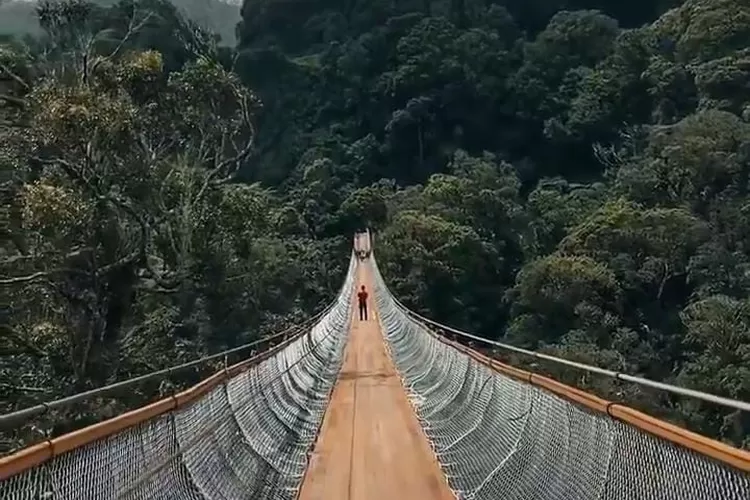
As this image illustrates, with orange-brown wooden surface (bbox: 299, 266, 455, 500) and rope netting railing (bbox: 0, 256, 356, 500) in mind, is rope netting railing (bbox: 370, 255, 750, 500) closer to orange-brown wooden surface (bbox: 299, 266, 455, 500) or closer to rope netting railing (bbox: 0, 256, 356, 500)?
orange-brown wooden surface (bbox: 299, 266, 455, 500)

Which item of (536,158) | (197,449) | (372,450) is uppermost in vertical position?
(536,158)

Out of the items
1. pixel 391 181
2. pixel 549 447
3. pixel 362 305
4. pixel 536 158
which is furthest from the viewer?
pixel 391 181

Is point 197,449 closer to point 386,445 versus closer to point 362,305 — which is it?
point 386,445

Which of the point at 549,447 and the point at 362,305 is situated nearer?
the point at 549,447

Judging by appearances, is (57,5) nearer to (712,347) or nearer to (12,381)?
(12,381)

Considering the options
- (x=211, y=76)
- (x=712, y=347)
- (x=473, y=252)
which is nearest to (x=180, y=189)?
(x=211, y=76)

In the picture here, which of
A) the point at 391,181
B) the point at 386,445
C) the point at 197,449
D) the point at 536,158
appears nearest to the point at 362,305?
the point at 386,445
